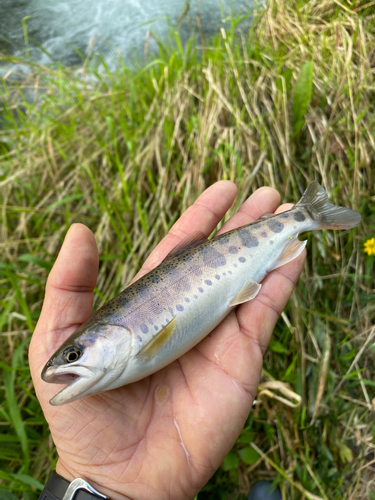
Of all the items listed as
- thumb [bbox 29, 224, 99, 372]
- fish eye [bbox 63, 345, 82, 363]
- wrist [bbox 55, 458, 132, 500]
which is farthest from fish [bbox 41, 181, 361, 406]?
wrist [bbox 55, 458, 132, 500]

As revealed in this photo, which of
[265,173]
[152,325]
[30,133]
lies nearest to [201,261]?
[152,325]

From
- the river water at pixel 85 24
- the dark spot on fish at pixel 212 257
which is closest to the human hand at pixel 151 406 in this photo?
the dark spot on fish at pixel 212 257

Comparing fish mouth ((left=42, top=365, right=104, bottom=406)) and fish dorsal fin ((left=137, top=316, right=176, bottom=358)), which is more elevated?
fish mouth ((left=42, top=365, right=104, bottom=406))

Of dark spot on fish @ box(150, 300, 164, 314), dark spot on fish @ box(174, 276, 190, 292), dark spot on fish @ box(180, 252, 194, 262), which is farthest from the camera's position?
dark spot on fish @ box(180, 252, 194, 262)

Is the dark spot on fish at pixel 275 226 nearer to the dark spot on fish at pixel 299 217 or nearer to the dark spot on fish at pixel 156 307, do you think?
the dark spot on fish at pixel 299 217

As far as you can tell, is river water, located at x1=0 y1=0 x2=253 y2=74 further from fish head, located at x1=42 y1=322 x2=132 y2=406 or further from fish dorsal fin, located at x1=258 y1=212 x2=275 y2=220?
fish head, located at x1=42 y1=322 x2=132 y2=406

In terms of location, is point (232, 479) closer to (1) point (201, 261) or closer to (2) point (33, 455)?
(2) point (33, 455)
